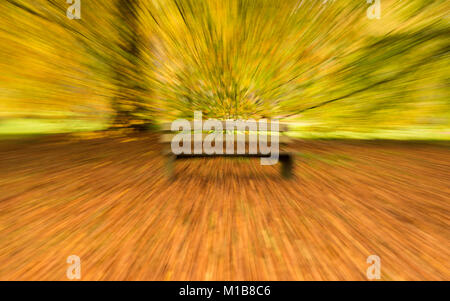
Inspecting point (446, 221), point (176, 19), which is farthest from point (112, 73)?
point (446, 221)

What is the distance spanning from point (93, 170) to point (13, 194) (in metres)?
0.22

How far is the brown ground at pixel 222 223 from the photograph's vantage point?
0.91ft

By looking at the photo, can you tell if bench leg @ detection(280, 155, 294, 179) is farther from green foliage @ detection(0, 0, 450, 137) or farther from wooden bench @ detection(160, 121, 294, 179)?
green foliage @ detection(0, 0, 450, 137)

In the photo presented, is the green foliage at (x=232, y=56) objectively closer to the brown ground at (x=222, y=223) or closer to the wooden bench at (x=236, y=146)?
the wooden bench at (x=236, y=146)

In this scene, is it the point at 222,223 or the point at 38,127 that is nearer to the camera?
the point at 222,223

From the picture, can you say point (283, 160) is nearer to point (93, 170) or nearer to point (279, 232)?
point (279, 232)

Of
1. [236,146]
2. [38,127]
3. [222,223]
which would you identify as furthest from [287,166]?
[38,127]

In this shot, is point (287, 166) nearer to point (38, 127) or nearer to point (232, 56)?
point (232, 56)

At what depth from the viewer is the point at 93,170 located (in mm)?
733

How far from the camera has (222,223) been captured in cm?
39

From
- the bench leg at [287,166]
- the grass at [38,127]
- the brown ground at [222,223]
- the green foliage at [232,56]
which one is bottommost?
the brown ground at [222,223]

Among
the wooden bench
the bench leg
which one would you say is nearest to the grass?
the wooden bench

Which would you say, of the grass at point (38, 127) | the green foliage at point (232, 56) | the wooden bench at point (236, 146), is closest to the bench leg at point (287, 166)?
the wooden bench at point (236, 146)
